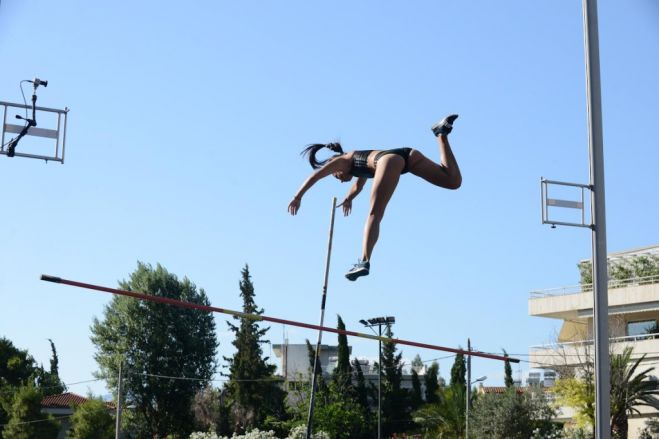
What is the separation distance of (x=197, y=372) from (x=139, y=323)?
13.1ft

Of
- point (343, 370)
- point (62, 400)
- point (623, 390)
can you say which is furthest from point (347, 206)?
point (62, 400)

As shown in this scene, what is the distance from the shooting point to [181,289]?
185ft

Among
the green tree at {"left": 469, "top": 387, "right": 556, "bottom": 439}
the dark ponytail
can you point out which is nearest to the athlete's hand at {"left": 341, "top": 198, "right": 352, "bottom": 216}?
the dark ponytail

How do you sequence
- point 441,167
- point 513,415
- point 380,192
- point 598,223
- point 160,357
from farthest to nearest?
1. point 160,357
2. point 513,415
3. point 598,223
4. point 441,167
5. point 380,192

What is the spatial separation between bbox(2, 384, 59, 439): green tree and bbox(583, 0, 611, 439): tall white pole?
40.9 meters

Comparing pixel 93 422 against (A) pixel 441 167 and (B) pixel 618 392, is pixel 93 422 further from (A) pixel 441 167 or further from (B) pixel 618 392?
(A) pixel 441 167

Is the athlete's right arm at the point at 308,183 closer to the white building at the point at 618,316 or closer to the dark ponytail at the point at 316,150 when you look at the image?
the dark ponytail at the point at 316,150

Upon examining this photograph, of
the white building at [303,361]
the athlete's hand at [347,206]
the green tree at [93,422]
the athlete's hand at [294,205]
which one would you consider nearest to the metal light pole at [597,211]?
the athlete's hand at [347,206]

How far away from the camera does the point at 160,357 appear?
178 ft

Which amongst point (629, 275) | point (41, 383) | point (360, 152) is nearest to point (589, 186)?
point (360, 152)

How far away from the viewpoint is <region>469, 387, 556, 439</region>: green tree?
37.4 meters

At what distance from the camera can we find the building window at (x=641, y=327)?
134 feet

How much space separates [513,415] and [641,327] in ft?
24.0

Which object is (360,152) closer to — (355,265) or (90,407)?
(355,265)
